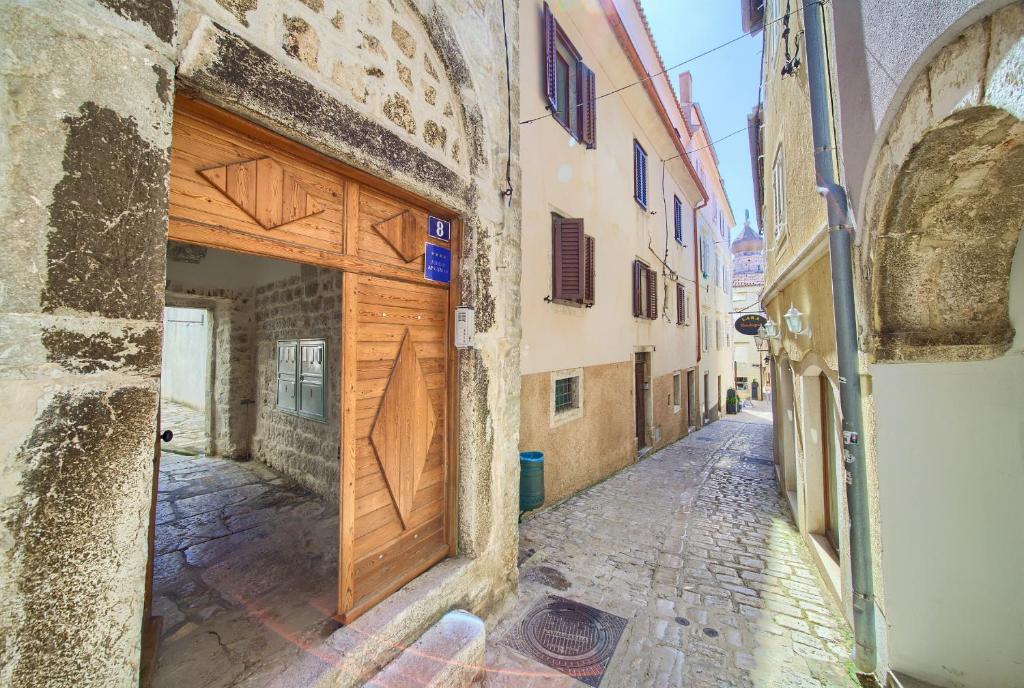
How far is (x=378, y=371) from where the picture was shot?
2.74m

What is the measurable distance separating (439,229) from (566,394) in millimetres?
4546

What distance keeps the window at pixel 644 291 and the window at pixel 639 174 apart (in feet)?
5.24

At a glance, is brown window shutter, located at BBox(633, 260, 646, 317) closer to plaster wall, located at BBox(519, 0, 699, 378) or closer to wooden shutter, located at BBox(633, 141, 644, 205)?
plaster wall, located at BBox(519, 0, 699, 378)

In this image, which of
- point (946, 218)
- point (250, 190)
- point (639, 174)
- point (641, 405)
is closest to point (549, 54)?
point (639, 174)

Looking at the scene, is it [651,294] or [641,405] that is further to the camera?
[641,405]

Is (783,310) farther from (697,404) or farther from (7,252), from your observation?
(697,404)

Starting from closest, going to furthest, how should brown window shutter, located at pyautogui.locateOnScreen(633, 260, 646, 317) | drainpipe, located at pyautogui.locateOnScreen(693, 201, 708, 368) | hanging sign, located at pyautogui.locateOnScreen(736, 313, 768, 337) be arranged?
A: hanging sign, located at pyautogui.locateOnScreen(736, 313, 768, 337) → brown window shutter, located at pyautogui.locateOnScreen(633, 260, 646, 317) → drainpipe, located at pyautogui.locateOnScreen(693, 201, 708, 368)

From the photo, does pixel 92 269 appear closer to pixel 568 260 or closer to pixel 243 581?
pixel 243 581

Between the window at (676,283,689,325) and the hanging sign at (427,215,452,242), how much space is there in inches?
453

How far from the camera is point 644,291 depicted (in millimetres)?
10312

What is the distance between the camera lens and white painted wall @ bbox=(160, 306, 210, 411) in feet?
40.4

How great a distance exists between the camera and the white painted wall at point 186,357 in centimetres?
1230

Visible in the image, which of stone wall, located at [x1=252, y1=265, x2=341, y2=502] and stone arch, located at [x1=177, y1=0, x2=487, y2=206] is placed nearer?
stone arch, located at [x1=177, y1=0, x2=487, y2=206]

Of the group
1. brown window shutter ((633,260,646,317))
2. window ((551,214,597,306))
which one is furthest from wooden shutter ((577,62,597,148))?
brown window shutter ((633,260,646,317))
